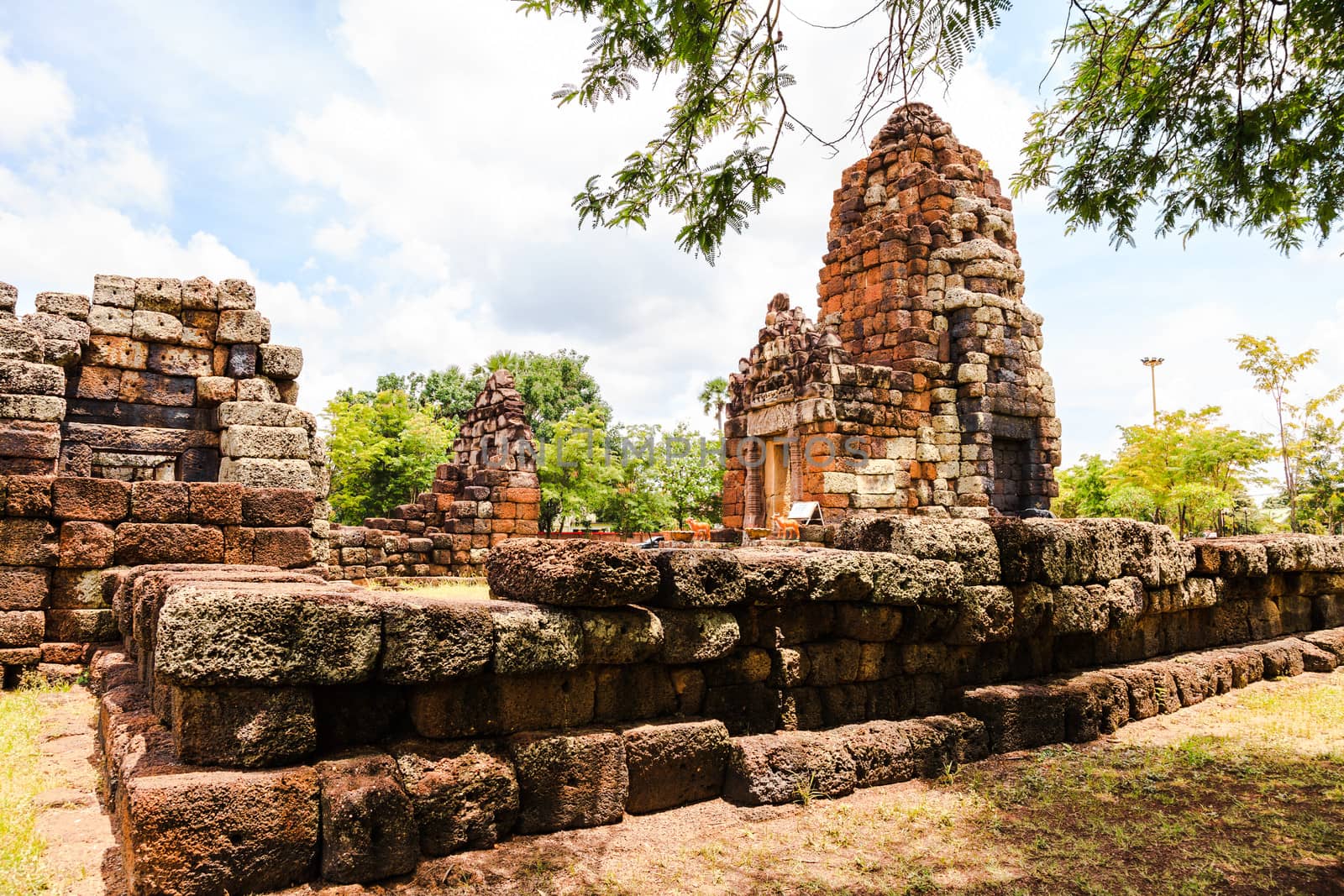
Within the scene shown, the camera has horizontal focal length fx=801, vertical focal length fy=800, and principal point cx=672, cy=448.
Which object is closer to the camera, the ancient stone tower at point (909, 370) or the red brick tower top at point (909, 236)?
the ancient stone tower at point (909, 370)

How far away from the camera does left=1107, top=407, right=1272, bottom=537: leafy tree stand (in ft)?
84.3

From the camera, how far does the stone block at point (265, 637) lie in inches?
122

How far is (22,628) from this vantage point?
23.0ft

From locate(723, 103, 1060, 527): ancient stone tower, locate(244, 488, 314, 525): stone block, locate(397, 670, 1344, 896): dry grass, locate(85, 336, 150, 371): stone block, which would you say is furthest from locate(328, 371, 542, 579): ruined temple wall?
locate(397, 670, 1344, 896): dry grass

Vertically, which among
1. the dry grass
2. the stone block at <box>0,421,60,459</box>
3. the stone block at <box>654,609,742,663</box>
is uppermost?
the stone block at <box>0,421,60,459</box>

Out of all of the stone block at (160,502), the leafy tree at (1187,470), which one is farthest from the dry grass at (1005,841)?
the leafy tree at (1187,470)

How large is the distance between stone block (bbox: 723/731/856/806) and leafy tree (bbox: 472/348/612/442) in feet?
131

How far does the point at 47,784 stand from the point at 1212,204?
829 cm

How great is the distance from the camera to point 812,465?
45.2 feet

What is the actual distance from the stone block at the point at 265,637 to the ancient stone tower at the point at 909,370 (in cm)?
1077

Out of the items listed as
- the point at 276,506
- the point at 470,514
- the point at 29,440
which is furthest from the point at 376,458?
the point at 276,506

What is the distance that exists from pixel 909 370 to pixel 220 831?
1345 centimetres

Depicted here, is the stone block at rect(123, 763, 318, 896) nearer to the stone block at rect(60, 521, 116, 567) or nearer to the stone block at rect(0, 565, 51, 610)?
the stone block at rect(60, 521, 116, 567)

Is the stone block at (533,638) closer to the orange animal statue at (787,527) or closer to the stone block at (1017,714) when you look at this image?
the stone block at (1017,714)
